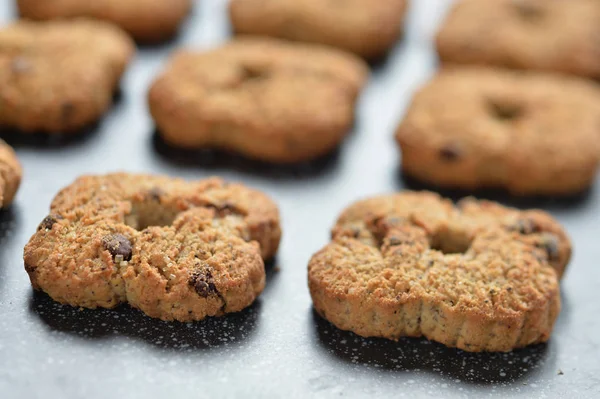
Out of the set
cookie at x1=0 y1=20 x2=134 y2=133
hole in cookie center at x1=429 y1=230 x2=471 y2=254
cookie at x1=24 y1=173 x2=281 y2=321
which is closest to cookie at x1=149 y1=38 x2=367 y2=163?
cookie at x1=0 y1=20 x2=134 y2=133

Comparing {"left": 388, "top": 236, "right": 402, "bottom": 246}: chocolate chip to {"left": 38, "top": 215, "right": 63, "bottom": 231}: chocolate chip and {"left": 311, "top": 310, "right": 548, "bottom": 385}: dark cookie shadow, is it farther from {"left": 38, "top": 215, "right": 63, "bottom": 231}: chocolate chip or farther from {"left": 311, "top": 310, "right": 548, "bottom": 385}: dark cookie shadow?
{"left": 38, "top": 215, "right": 63, "bottom": 231}: chocolate chip

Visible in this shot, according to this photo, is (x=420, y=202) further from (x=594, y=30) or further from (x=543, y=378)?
(x=594, y=30)

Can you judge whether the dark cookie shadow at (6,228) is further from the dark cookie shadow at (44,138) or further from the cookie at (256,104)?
the cookie at (256,104)

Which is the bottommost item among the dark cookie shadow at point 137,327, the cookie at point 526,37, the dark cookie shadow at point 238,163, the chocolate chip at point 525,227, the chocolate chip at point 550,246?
the dark cookie shadow at point 137,327

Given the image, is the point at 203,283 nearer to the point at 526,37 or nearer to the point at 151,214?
the point at 151,214

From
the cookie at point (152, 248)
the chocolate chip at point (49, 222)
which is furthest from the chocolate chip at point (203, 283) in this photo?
the chocolate chip at point (49, 222)

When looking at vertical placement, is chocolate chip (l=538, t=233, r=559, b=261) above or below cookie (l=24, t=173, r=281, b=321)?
above

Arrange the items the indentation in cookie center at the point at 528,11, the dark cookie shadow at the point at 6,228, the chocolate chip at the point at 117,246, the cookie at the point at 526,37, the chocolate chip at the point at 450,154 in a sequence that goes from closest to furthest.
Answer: the chocolate chip at the point at 117,246 → the dark cookie shadow at the point at 6,228 → the chocolate chip at the point at 450,154 → the cookie at the point at 526,37 → the indentation in cookie center at the point at 528,11
